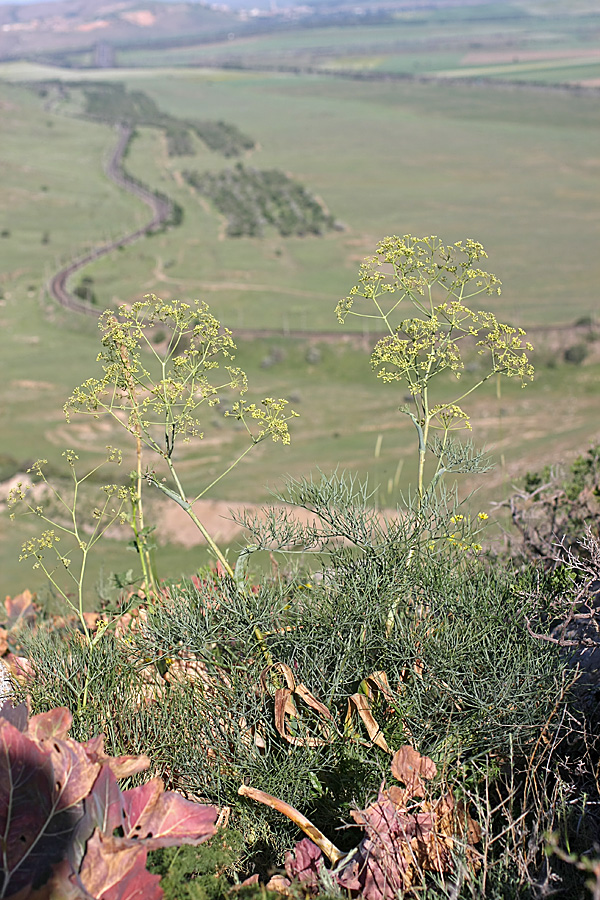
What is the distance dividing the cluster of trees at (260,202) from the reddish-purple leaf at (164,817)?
1840 inches

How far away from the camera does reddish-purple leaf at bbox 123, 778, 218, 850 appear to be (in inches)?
80.7

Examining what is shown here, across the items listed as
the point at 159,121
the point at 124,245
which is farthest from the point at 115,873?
the point at 159,121

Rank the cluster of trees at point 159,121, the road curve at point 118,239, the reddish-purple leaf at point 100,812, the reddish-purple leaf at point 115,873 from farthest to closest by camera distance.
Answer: the cluster of trees at point 159,121 < the road curve at point 118,239 < the reddish-purple leaf at point 100,812 < the reddish-purple leaf at point 115,873

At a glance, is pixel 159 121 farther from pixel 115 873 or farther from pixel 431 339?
pixel 115 873

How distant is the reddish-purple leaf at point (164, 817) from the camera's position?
80.7 inches

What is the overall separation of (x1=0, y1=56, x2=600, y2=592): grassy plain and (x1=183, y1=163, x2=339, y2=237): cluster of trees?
59.7 inches

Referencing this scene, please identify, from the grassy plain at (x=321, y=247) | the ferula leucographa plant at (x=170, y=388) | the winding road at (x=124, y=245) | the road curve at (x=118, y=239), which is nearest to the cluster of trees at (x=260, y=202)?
the grassy plain at (x=321, y=247)

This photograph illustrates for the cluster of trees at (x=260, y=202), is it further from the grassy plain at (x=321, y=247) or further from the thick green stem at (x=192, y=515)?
the thick green stem at (x=192, y=515)

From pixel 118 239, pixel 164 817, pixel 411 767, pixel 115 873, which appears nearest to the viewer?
pixel 115 873

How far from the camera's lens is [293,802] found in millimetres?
2549

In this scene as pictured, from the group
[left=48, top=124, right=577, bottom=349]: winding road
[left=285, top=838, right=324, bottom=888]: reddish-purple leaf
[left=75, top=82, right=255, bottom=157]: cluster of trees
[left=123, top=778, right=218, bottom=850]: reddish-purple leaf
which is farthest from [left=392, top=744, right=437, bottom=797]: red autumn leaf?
[left=75, top=82, right=255, bottom=157]: cluster of trees

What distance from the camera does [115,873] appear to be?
1849 millimetres

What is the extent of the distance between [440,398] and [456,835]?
2072cm

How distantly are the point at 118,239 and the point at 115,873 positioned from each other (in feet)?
160
